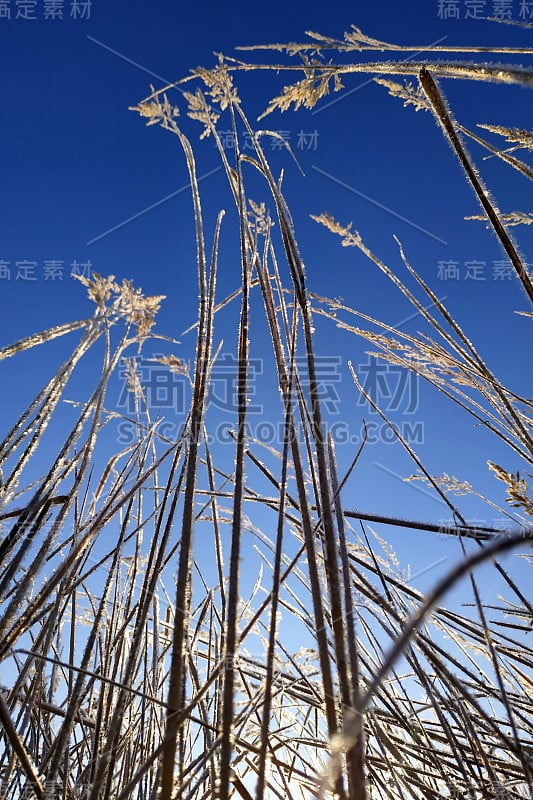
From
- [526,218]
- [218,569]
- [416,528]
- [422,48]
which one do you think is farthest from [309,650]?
[422,48]

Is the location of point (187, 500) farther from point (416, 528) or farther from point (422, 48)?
point (422, 48)

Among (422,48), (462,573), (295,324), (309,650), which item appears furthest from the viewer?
(309,650)

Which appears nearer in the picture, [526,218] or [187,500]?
[187,500]

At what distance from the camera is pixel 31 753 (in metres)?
1.12

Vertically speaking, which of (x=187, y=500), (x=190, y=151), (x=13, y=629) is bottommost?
(x=13, y=629)

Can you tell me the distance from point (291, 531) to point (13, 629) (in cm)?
54

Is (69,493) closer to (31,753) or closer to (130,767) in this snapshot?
(130,767)

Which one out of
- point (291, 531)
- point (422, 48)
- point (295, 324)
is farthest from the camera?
point (291, 531)

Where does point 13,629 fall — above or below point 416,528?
below

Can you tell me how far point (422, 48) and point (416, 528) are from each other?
2.12ft

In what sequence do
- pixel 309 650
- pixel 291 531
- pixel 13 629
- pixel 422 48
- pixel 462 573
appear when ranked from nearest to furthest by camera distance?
1. pixel 462 573
2. pixel 422 48
3. pixel 13 629
4. pixel 291 531
5. pixel 309 650

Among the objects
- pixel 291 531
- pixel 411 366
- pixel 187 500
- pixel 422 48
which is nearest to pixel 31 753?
pixel 291 531

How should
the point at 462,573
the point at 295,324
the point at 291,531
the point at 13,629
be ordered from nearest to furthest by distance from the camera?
the point at 462,573, the point at 13,629, the point at 295,324, the point at 291,531

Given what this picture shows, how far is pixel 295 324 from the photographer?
90 centimetres
